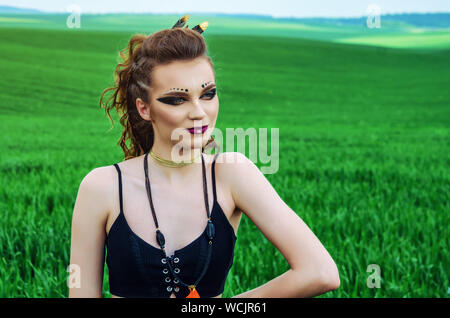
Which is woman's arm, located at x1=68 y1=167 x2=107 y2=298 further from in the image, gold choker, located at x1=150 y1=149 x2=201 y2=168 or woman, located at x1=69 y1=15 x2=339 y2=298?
gold choker, located at x1=150 y1=149 x2=201 y2=168

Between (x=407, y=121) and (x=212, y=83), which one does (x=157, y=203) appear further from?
(x=407, y=121)

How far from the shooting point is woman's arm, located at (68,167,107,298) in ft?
6.33

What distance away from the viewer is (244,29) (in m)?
54.6

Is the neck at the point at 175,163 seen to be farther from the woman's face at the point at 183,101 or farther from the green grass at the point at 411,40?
the green grass at the point at 411,40

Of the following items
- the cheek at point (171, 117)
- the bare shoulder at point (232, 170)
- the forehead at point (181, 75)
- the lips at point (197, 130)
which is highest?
the forehead at point (181, 75)

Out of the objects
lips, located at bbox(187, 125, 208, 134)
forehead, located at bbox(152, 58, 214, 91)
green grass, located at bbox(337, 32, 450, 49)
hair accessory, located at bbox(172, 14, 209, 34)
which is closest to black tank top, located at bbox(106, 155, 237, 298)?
lips, located at bbox(187, 125, 208, 134)

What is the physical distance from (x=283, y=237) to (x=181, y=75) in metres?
0.62

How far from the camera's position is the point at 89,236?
195 cm

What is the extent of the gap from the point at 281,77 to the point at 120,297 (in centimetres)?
3296

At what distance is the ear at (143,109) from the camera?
1.94 metres

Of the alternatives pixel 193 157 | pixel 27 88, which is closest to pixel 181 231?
pixel 193 157

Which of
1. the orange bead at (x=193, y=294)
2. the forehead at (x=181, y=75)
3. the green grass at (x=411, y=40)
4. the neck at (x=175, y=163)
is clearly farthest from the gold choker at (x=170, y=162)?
the green grass at (x=411, y=40)

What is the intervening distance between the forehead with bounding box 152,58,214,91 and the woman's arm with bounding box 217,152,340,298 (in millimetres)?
288

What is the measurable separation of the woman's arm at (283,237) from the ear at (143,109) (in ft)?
1.00
